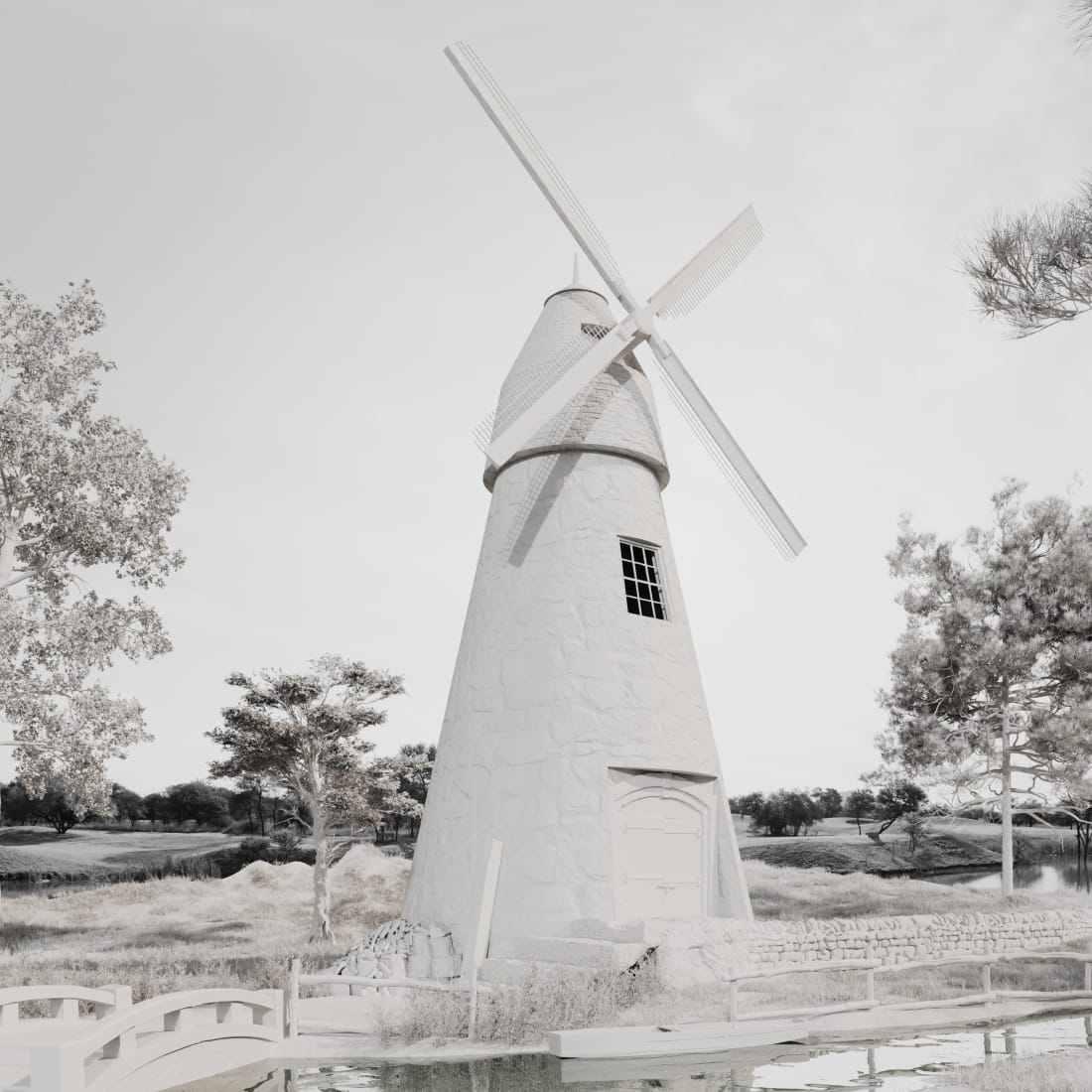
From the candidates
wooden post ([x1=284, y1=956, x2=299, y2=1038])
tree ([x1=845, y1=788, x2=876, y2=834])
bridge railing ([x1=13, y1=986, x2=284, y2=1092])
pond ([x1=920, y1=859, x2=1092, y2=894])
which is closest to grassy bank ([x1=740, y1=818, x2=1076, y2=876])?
pond ([x1=920, y1=859, x2=1092, y2=894])

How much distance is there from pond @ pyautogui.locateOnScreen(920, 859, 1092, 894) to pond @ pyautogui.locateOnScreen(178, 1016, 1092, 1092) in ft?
97.6

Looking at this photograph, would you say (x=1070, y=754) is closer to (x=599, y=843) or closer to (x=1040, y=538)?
(x=1040, y=538)

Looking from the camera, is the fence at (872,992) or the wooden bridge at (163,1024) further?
the fence at (872,992)

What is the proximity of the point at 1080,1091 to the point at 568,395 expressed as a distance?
10173 mm

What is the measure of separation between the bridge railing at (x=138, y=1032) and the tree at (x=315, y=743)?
39.3 feet

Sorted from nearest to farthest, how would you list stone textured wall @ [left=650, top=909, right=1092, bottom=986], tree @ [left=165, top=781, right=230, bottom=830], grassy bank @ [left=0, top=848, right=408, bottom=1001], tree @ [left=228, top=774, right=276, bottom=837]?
1. stone textured wall @ [left=650, top=909, right=1092, bottom=986]
2. grassy bank @ [left=0, top=848, right=408, bottom=1001]
3. tree @ [left=228, top=774, right=276, bottom=837]
4. tree @ [left=165, top=781, right=230, bottom=830]

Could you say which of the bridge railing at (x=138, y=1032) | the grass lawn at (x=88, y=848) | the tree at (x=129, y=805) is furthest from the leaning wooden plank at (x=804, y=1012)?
the tree at (x=129, y=805)

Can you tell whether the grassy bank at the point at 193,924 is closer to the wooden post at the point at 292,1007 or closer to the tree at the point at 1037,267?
the wooden post at the point at 292,1007

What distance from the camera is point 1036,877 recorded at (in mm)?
37469

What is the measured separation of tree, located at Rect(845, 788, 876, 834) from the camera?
41344 millimetres

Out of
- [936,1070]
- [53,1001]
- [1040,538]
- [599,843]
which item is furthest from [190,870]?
[936,1070]

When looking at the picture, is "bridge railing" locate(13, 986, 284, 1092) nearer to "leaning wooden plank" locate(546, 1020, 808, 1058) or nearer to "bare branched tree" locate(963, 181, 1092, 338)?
Result: "leaning wooden plank" locate(546, 1020, 808, 1058)

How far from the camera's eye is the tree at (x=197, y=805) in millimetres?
35625

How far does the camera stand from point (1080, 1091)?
6.57m
